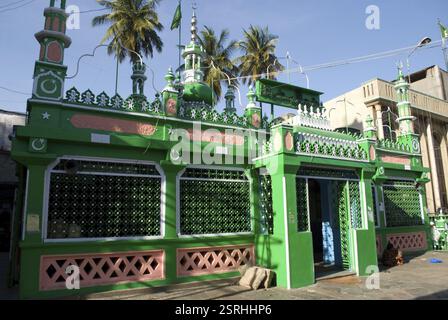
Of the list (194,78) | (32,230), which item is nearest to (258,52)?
(194,78)

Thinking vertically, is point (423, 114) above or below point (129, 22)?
below

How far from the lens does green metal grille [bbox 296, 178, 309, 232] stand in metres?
9.02

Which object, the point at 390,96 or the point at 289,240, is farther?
the point at 390,96

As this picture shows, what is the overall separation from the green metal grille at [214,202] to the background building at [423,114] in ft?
32.7

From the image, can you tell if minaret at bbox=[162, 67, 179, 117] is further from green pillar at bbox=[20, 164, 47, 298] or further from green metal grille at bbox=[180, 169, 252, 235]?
green pillar at bbox=[20, 164, 47, 298]

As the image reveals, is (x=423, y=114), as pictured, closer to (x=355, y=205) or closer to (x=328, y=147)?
(x=355, y=205)

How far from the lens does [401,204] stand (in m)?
13.9

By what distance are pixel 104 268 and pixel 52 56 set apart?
479cm

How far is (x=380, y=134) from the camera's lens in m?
18.4

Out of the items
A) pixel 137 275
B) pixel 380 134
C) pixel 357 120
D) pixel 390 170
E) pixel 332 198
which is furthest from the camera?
pixel 357 120

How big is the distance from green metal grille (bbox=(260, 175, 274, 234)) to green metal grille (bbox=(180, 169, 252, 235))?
39 cm

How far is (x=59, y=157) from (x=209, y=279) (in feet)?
14.9
